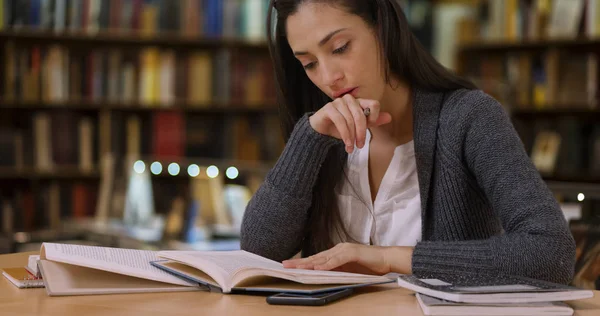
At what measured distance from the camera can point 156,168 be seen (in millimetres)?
3297

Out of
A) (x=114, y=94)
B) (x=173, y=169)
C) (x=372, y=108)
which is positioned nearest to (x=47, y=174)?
(x=114, y=94)

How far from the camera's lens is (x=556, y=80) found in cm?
413

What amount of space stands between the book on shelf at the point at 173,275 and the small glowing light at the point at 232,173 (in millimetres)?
1565

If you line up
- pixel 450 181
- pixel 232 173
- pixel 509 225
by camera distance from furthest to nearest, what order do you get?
pixel 232 173 → pixel 450 181 → pixel 509 225

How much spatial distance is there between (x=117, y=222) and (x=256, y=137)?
1309 mm

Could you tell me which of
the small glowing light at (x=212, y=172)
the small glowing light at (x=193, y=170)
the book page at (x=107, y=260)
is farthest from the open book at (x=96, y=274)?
the small glowing light at (x=193, y=170)

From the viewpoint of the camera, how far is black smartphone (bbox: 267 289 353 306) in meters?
1.00

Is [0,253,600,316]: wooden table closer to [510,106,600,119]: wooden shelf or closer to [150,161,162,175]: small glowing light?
[150,161,162,175]: small glowing light

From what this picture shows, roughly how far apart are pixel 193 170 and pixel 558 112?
6.86 feet

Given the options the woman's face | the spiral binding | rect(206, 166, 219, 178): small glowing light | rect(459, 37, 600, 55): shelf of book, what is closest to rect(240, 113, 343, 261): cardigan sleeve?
the woman's face

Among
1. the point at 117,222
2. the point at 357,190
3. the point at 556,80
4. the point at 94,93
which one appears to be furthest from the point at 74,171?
the point at 357,190

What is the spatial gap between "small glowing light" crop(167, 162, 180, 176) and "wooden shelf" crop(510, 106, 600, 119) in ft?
5.95

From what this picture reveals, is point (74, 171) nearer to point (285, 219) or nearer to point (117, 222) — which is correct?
point (117, 222)

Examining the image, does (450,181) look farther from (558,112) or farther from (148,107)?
(148,107)
